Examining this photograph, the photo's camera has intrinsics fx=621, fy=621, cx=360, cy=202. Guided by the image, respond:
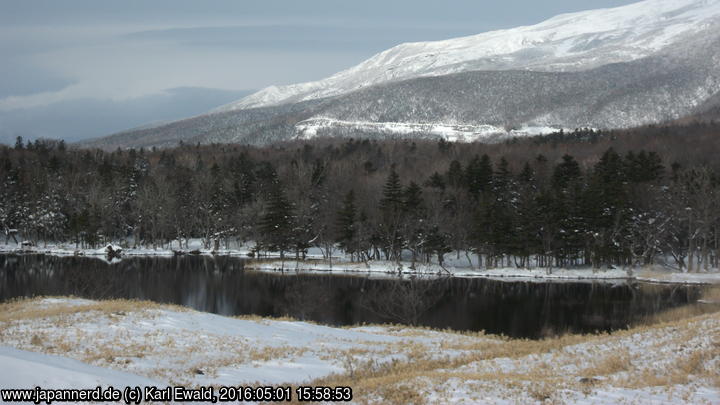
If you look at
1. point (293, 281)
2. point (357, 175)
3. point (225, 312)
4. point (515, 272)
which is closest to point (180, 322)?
point (225, 312)

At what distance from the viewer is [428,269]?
3442 inches

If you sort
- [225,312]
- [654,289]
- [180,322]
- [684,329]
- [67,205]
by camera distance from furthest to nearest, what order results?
[67,205], [654,289], [225,312], [180,322], [684,329]

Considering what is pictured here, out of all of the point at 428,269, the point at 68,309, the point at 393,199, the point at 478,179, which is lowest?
the point at 428,269

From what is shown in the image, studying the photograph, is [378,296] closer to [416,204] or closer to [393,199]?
[393,199]

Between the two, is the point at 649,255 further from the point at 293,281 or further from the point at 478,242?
the point at 293,281

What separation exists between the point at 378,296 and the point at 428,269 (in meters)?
28.2

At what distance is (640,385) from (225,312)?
4300 centimetres

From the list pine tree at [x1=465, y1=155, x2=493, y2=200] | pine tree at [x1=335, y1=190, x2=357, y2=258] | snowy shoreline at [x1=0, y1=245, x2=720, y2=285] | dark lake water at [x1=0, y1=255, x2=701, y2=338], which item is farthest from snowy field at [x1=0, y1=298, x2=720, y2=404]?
pine tree at [x1=465, y1=155, x2=493, y2=200]

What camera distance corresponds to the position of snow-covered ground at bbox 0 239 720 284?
7562cm

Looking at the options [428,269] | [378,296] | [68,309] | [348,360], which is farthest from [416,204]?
[348,360]

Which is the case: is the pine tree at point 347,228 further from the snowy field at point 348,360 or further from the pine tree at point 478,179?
the snowy field at point 348,360

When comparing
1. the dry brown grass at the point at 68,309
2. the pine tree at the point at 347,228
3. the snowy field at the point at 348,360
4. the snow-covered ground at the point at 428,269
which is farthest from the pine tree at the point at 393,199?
the dry brown grass at the point at 68,309

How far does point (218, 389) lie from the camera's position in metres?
15.2

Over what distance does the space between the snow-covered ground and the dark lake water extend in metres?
5.99
